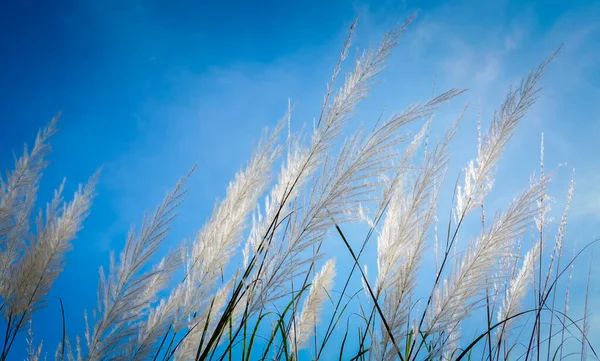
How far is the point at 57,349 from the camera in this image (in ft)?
6.25

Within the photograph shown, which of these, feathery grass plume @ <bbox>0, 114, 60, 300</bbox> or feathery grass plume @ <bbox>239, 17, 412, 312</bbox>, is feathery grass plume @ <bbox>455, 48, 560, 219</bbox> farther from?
feathery grass plume @ <bbox>0, 114, 60, 300</bbox>

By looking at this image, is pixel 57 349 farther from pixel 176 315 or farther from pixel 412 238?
pixel 412 238

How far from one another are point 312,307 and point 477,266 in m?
1.16

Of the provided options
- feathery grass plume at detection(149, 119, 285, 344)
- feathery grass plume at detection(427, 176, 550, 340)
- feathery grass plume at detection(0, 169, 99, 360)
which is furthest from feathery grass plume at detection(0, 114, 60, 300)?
feathery grass plume at detection(427, 176, 550, 340)

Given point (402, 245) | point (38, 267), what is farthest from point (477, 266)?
point (38, 267)

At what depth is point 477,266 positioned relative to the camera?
174 centimetres

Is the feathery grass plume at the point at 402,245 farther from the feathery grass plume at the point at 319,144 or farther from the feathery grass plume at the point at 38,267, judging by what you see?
the feathery grass plume at the point at 38,267

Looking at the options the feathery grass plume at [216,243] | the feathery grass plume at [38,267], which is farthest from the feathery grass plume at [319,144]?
the feathery grass plume at [38,267]

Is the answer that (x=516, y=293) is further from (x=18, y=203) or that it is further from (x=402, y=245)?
(x=18, y=203)

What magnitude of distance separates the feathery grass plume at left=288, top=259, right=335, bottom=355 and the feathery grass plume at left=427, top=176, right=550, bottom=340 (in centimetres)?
94

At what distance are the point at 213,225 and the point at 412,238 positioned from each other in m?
0.86

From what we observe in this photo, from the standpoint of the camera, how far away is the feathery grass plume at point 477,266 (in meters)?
1.70

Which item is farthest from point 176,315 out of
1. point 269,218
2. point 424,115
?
point 424,115

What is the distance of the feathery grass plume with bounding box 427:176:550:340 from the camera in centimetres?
170
